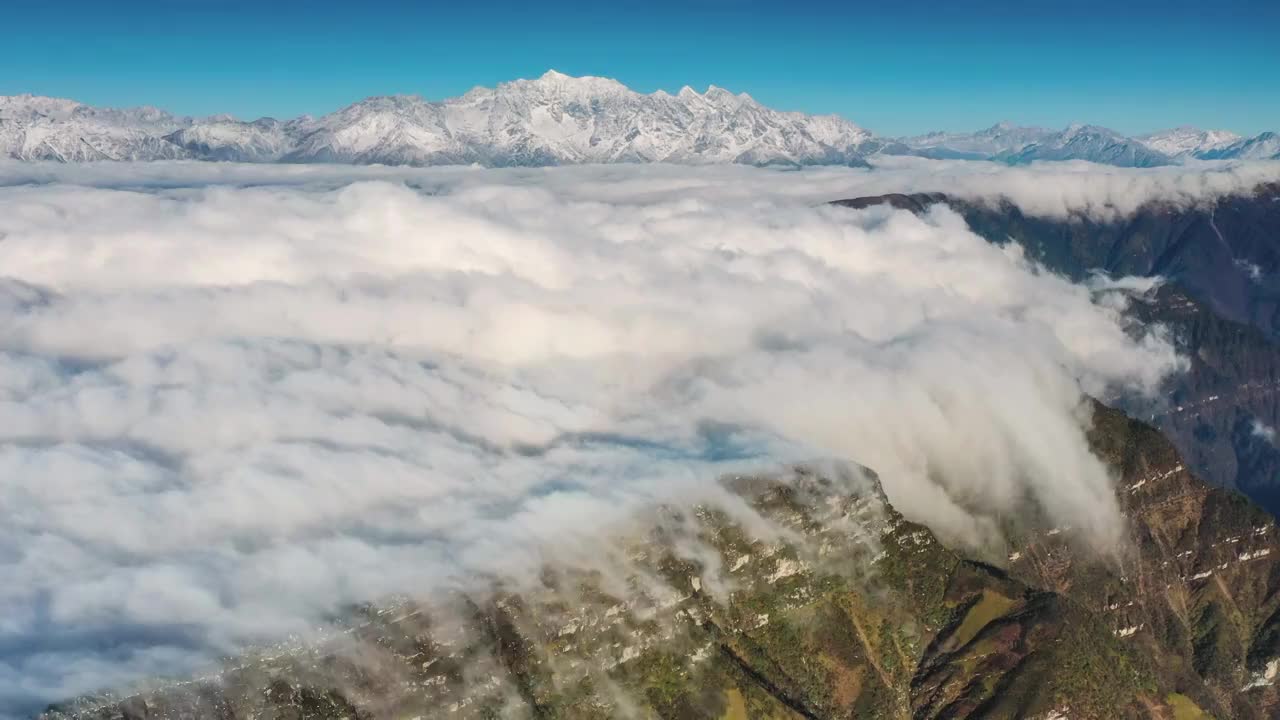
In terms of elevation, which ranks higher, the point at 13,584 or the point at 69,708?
the point at 13,584

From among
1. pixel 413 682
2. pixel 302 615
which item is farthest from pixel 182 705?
pixel 413 682

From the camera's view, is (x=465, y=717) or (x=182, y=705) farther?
(x=465, y=717)

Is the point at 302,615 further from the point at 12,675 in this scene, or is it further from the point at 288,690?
the point at 12,675

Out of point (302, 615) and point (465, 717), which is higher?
point (302, 615)

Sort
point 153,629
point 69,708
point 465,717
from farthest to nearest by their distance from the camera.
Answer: point 465,717
point 153,629
point 69,708

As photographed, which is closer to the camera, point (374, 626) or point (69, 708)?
point (69, 708)

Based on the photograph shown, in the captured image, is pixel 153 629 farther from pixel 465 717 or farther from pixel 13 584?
pixel 465 717

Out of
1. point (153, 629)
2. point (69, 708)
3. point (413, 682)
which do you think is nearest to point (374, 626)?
point (413, 682)

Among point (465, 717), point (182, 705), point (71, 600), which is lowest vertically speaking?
point (465, 717)

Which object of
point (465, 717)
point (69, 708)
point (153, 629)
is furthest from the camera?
point (465, 717)
